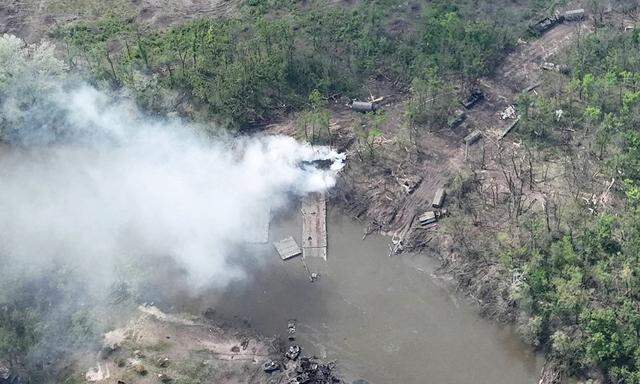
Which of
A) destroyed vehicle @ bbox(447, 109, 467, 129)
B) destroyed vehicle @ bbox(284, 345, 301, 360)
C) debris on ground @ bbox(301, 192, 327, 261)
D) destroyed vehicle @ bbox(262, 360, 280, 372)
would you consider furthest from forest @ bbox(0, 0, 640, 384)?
destroyed vehicle @ bbox(284, 345, 301, 360)

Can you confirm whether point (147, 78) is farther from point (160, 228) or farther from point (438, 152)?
point (438, 152)

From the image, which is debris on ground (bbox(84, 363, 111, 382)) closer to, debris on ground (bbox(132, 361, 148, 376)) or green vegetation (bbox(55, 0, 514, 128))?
debris on ground (bbox(132, 361, 148, 376))

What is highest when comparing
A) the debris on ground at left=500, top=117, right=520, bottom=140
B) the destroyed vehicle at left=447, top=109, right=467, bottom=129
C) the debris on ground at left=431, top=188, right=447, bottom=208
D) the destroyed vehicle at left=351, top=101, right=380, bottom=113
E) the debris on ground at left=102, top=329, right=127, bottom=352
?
the destroyed vehicle at left=351, top=101, right=380, bottom=113

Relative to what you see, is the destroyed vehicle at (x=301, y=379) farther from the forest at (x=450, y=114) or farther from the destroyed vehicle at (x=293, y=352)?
the forest at (x=450, y=114)

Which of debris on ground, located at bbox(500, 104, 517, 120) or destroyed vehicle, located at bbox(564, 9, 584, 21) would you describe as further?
destroyed vehicle, located at bbox(564, 9, 584, 21)

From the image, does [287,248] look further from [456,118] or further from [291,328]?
[456,118]

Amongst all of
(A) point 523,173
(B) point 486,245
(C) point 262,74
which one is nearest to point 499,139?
(A) point 523,173
